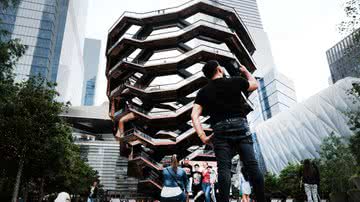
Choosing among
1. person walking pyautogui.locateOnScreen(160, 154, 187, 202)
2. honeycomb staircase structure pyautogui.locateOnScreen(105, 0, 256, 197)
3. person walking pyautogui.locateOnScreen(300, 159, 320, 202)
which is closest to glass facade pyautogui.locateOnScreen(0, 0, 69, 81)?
honeycomb staircase structure pyautogui.locateOnScreen(105, 0, 256, 197)

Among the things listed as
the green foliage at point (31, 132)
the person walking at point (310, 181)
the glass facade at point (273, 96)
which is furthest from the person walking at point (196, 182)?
the glass facade at point (273, 96)

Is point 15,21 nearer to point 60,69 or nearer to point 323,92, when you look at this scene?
point 60,69

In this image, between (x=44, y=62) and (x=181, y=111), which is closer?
(x=181, y=111)

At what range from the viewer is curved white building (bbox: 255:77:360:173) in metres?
58.2

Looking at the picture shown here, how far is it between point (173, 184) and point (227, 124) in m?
1.88

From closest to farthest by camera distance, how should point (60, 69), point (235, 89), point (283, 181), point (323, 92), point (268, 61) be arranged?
1. point (235, 89)
2. point (283, 181)
3. point (323, 92)
4. point (60, 69)
5. point (268, 61)

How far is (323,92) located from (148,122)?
151ft

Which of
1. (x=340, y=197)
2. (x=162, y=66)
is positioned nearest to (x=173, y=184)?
(x=340, y=197)

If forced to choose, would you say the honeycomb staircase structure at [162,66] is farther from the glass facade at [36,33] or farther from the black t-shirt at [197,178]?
the glass facade at [36,33]

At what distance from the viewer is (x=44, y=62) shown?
9406 cm

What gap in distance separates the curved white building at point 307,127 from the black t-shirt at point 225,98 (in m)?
59.8

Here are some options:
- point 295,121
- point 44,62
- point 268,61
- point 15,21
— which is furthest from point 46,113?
point 268,61

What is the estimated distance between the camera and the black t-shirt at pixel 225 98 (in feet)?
11.4

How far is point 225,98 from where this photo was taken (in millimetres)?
3490
